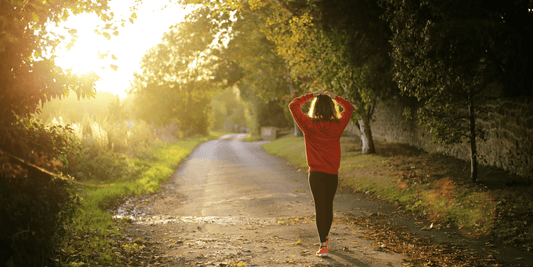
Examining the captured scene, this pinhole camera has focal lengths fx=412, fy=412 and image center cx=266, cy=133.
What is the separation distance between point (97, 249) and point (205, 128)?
55058 millimetres

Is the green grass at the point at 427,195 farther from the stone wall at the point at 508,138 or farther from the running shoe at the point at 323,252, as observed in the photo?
the running shoe at the point at 323,252

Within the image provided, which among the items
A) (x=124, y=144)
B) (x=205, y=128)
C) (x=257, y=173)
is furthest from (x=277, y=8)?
(x=205, y=128)

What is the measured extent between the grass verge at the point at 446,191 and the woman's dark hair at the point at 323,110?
143 inches

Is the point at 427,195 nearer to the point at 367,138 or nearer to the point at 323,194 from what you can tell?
the point at 323,194

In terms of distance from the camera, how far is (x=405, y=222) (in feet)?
26.6

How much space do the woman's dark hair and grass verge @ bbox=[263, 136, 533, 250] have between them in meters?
3.64

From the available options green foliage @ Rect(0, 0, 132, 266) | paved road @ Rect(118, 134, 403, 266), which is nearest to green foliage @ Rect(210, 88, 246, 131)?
paved road @ Rect(118, 134, 403, 266)

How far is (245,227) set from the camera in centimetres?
783

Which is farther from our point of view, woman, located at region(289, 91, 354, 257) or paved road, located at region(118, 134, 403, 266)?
paved road, located at region(118, 134, 403, 266)

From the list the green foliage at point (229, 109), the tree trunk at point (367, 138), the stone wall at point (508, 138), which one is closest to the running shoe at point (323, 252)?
the stone wall at point (508, 138)

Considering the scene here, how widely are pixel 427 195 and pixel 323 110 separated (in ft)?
18.4

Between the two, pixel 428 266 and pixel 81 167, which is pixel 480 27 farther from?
pixel 81 167

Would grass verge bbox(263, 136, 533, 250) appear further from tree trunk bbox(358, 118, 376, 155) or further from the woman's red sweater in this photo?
the woman's red sweater

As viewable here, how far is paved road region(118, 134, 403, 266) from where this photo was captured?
574cm
